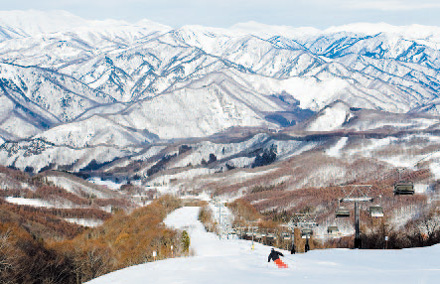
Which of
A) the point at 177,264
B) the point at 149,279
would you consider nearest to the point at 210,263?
the point at 177,264

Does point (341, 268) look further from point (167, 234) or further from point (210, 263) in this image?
point (167, 234)

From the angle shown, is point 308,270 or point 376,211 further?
point 376,211

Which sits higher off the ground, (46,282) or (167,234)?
(167,234)

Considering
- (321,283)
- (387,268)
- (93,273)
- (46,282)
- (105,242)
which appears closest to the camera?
(321,283)

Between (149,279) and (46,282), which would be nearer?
(149,279)

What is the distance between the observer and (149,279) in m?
37.6

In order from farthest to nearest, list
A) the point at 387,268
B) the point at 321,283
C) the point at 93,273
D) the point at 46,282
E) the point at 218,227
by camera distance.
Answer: the point at 218,227 < the point at 93,273 < the point at 46,282 < the point at 387,268 < the point at 321,283

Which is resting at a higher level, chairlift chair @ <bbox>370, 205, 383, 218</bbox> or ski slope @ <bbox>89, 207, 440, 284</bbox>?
chairlift chair @ <bbox>370, 205, 383, 218</bbox>

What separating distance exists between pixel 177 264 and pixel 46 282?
282 feet

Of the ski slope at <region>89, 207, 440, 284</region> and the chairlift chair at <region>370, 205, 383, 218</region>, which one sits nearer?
the ski slope at <region>89, 207, 440, 284</region>

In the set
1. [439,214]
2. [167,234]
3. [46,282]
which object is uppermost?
[439,214]

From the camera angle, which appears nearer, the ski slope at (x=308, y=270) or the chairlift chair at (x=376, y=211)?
the ski slope at (x=308, y=270)

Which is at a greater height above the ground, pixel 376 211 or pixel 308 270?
A: pixel 376 211

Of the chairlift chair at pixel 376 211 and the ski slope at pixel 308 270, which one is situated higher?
the chairlift chair at pixel 376 211
